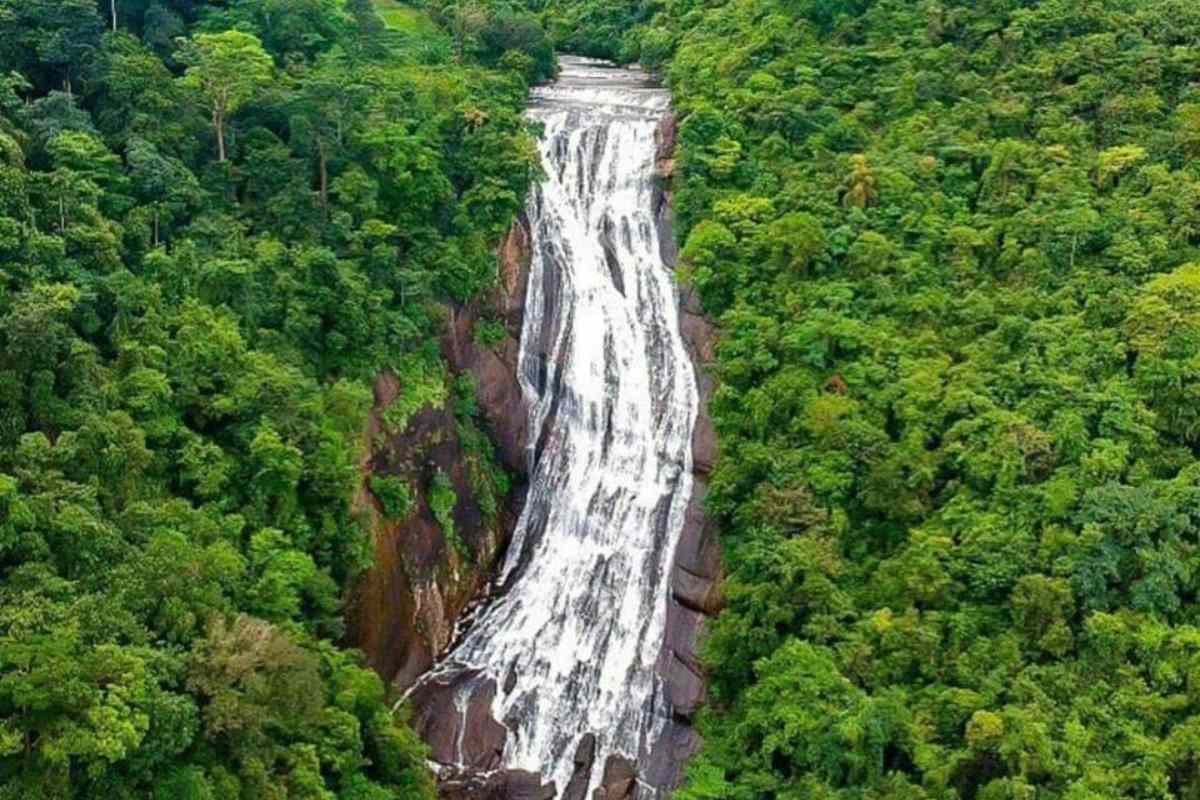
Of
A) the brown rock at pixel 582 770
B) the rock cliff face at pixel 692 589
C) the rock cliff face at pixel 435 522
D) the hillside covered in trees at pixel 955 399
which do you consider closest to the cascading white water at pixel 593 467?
the brown rock at pixel 582 770

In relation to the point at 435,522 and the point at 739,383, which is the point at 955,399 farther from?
the point at 435,522

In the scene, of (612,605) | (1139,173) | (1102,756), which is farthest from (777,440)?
(1139,173)

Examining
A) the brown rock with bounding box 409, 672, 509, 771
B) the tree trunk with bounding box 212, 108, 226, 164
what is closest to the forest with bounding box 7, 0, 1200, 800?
the tree trunk with bounding box 212, 108, 226, 164

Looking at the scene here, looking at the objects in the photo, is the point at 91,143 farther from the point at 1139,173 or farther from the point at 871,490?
the point at 1139,173

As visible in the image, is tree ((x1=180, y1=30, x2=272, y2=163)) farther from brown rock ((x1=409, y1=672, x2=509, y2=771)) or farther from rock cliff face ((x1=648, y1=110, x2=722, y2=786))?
brown rock ((x1=409, y1=672, x2=509, y2=771))

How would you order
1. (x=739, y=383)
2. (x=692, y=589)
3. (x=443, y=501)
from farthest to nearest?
(x=739, y=383) < (x=443, y=501) < (x=692, y=589)

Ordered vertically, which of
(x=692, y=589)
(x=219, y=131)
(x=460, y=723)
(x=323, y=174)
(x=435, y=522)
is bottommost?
(x=460, y=723)

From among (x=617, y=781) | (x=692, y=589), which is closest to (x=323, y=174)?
(x=692, y=589)
